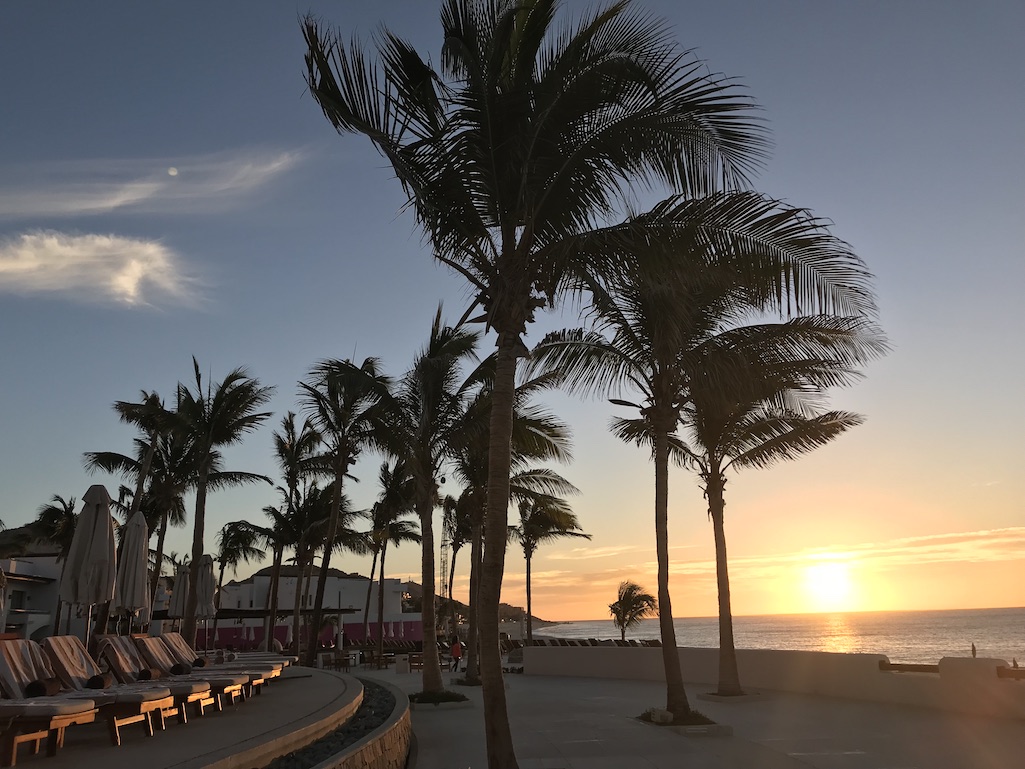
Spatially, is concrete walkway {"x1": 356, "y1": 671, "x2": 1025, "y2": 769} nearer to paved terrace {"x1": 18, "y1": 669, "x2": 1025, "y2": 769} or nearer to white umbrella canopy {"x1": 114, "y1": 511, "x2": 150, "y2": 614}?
paved terrace {"x1": 18, "y1": 669, "x2": 1025, "y2": 769}

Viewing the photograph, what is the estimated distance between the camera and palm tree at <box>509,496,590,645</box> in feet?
85.1

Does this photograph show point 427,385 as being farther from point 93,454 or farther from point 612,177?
point 93,454

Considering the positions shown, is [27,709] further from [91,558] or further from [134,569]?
[134,569]

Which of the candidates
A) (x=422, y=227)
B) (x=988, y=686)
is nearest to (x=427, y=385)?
(x=422, y=227)

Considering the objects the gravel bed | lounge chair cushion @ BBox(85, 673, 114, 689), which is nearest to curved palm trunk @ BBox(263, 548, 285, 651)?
the gravel bed

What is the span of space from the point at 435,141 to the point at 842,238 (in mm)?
4578

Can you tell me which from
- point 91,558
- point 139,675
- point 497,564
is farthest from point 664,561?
point 91,558

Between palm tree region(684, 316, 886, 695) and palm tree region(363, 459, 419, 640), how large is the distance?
10685 millimetres

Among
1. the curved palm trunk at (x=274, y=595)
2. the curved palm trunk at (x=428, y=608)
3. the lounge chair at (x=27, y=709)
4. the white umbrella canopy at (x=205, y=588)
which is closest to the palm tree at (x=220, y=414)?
the white umbrella canopy at (x=205, y=588)

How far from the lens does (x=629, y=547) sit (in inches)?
1576

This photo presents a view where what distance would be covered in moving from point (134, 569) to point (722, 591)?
10.8m

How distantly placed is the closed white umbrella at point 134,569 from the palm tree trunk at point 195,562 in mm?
6007

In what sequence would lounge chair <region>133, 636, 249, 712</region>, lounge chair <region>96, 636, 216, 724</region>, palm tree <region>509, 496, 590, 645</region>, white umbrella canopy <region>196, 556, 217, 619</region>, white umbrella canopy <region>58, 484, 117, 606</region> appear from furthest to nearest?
1. palm tree <region>509, 496, 590, 645</region>
2. white umbrella canopy <region>196, 556, 217, 619</region>
3. white umbrella canopy <region>58, 484, 117, 606</region>
4. lounge chair <region>133, 636, 249, 712</region>
5. lounge chair <region>96, 636, 216, 724</region>

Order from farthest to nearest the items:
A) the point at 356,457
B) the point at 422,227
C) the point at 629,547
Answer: the point at 629,547, the point at 356,457, the point at 422,227
